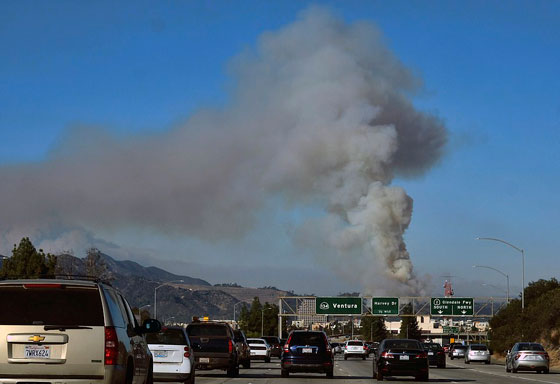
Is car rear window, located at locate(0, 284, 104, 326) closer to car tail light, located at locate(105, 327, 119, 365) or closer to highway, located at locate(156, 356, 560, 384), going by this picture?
car tail light, located at locate(105, 327, 119, 365)

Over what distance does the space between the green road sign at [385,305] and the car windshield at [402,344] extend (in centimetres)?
7089

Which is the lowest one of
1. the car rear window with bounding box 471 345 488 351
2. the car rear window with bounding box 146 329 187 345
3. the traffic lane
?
the traffic lane

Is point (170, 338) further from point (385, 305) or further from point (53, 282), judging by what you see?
point (385, 305)

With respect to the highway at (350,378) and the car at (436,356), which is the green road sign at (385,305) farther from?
the highway at (350,378)

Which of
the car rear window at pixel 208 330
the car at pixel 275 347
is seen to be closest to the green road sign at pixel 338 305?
the car at pixel 275 347

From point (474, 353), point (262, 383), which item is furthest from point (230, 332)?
point (474, 353)

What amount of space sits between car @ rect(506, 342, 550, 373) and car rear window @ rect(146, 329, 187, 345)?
26.1 m

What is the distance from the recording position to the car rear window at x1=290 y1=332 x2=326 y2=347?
36.2 m

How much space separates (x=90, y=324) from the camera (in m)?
13.1

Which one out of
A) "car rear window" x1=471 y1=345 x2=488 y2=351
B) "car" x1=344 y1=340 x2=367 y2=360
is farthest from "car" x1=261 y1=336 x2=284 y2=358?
"car rear window" x1=471 y1=345 x2=488 y2=351

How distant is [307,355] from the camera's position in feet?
118

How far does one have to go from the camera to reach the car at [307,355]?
35906 millimetres

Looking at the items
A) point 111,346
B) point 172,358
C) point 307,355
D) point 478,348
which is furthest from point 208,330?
point 478,348

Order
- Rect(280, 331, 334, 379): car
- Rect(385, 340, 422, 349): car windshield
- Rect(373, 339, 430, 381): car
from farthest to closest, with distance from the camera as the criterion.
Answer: Rect(280, 331, 334, 379): car
Rect(385, 340, 422, 349): car windshield
Rect(373, 339, 430, 381): car
